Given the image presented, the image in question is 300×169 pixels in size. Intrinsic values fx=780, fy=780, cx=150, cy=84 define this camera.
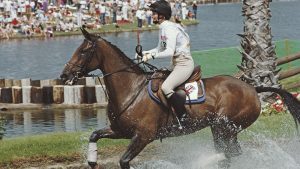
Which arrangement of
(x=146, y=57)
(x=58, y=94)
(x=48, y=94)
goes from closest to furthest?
1. (x=146, y=57)
2. (x=58, y=94)
3. (x=48, y=94)

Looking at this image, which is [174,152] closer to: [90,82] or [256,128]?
[256,128]

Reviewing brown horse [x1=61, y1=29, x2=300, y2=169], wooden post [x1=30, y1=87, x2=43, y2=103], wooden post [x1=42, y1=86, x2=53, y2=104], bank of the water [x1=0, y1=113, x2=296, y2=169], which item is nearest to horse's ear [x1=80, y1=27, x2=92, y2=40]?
brown horse [x1=61, y1=29, x2=300, y2=169]

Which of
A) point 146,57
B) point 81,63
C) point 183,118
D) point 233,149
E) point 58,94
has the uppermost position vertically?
point 146,57

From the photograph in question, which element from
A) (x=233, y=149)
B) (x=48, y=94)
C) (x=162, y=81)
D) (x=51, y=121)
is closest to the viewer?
(x=162, y=81)

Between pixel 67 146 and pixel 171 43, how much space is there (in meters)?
3.65

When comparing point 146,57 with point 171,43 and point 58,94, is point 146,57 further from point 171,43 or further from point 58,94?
point 58,94

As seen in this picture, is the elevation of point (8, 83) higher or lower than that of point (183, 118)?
lower

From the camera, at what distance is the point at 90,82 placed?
27.4 meters

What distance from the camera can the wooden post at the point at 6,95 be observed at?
2711cm

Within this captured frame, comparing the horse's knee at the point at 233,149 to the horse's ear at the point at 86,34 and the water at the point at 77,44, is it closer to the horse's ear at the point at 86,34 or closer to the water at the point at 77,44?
the horse's ear at the point at 86,34

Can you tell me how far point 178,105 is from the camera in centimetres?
1225

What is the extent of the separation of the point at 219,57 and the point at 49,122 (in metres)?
5.42

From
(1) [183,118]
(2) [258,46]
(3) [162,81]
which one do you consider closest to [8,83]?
(2) [258,46]

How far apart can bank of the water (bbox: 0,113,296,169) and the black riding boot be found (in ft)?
7.06
